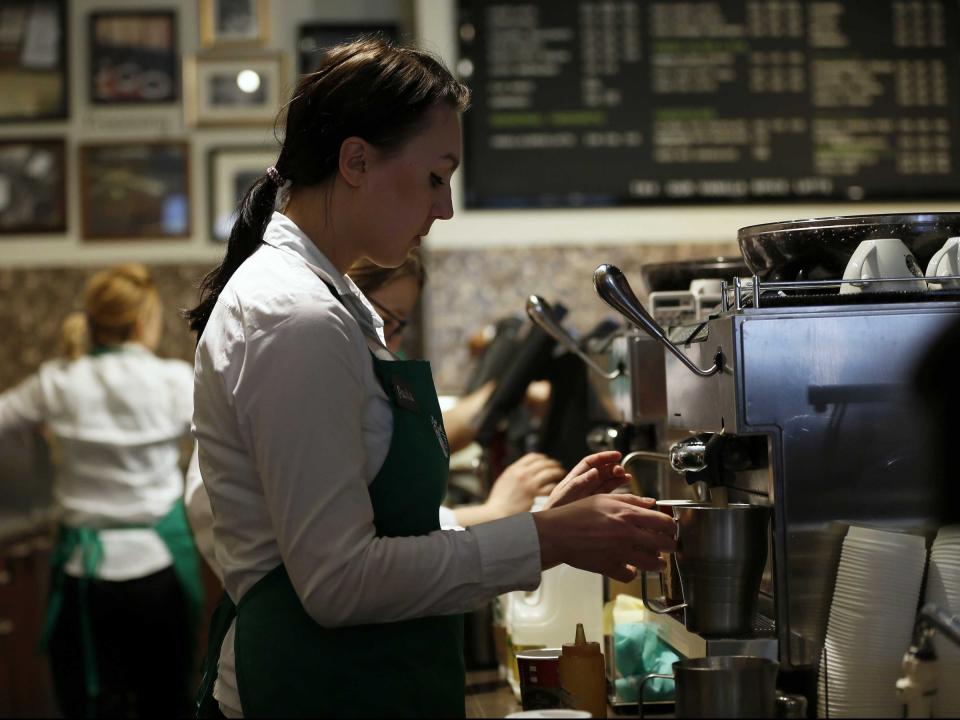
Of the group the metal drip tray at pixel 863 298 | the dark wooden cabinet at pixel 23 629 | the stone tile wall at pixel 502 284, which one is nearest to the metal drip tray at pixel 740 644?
the metal drip tray at pixel 863 298

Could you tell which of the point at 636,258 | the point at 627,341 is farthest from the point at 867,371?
the point at 636,258

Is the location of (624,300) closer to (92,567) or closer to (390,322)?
(390,322)

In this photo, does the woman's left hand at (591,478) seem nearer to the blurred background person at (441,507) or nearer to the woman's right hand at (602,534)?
the woman's right hand at (602,534)

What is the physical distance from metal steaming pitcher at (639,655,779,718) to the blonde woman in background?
2449mm

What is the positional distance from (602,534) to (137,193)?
11.1 ft

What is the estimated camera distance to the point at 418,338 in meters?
4.12

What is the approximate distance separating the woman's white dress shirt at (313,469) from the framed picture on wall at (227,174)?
3.03m

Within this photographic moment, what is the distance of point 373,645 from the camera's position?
131cm

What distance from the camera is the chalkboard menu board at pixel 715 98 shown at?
12.4 ft

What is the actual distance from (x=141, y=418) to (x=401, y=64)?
2313 millimetres

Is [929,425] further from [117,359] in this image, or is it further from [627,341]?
[117,359]

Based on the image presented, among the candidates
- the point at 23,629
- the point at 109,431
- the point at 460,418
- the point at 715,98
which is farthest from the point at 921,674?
the point at 23,629

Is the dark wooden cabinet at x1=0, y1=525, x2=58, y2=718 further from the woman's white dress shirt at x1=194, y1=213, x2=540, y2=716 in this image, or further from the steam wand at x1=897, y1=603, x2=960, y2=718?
the steam wand at x1=897, y1=603, x2=960, y2=718

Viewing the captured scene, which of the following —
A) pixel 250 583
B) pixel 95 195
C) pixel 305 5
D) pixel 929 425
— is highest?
pixel 305 5
